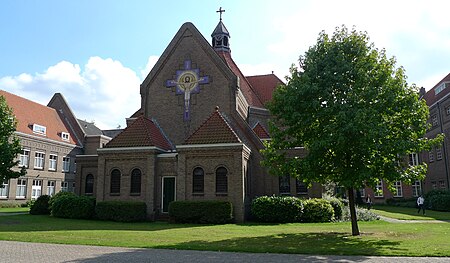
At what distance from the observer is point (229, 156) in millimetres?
24453

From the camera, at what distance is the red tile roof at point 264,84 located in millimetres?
38331

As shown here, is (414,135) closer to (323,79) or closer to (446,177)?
(323,79)

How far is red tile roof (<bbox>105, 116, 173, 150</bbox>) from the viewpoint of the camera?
86.8ft

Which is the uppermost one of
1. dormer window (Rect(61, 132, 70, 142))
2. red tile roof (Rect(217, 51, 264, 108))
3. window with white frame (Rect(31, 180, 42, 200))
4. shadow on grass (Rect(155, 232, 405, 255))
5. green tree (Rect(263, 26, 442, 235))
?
red tile roof (Rect(217, 51, 264, 108))

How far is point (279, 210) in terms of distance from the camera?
77.9 ft

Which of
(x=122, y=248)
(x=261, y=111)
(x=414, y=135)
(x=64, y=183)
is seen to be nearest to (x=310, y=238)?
(x=414, y=135)

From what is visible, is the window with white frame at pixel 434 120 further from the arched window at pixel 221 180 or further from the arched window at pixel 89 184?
the arched window at pixel 89 184

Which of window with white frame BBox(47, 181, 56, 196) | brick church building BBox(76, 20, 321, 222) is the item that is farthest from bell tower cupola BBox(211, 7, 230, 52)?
window with white frame BBox(47, 181, 56, 196)

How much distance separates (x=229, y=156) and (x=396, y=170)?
1099cm

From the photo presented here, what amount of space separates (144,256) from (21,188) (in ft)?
125

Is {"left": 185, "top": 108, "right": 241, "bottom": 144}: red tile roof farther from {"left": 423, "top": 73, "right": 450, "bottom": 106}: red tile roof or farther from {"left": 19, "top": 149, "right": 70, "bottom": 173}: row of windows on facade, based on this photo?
{"left": 423, "top": 73, "right": 450, "bottom": 106}: red tile roof

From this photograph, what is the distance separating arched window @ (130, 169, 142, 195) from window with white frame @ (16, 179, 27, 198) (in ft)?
77.4

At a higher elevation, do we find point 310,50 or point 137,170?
point 310,50

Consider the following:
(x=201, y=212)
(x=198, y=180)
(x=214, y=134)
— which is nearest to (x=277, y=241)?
(x=201, y=212)
